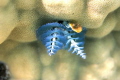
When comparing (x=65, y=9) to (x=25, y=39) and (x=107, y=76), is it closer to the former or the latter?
(x=25, y=39)

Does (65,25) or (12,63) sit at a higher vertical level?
(65,25)

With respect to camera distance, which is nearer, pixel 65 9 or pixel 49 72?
pixel 65 9

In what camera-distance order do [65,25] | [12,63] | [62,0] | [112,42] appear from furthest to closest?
[112,42], [12,63], [65,25], [62,0]

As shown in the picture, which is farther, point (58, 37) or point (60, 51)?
point (60, 51)

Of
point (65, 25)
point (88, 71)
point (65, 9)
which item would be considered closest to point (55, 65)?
point (88, 71)
